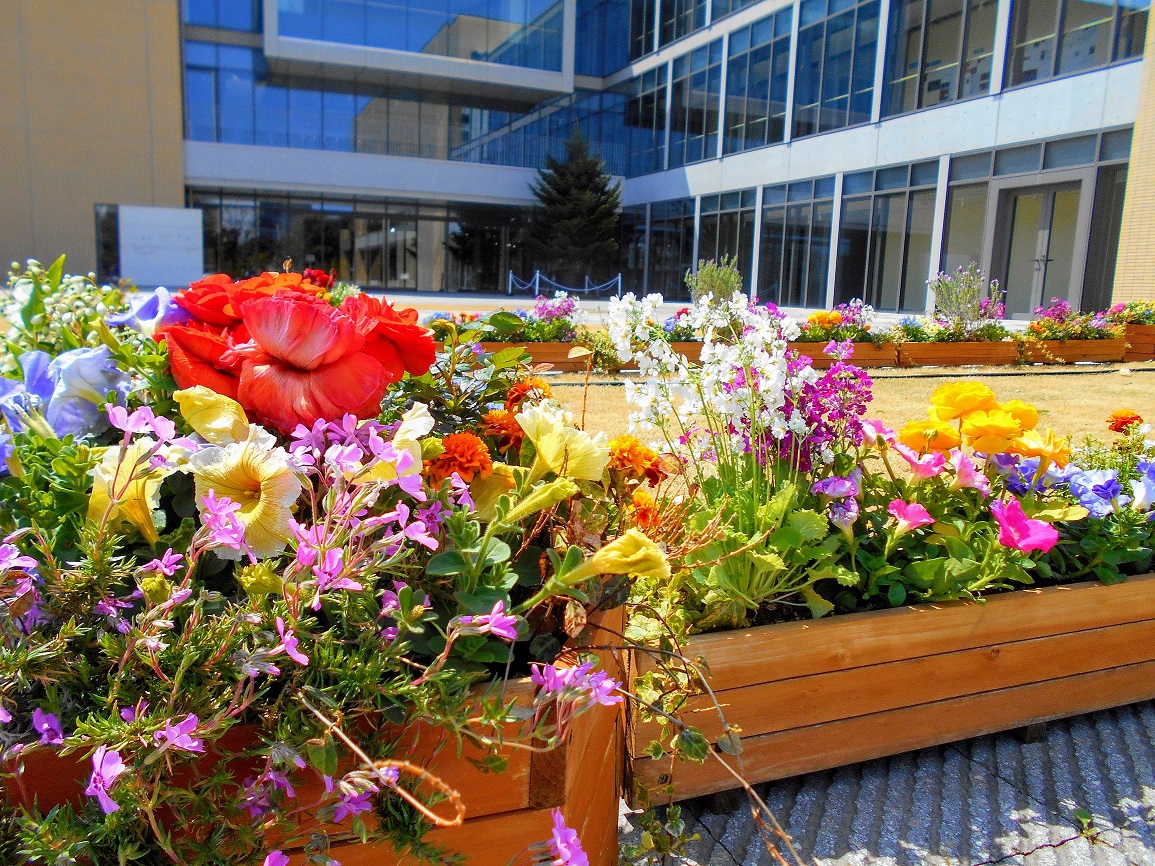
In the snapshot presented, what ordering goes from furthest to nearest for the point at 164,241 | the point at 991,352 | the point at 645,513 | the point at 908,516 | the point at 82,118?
the point at 82,118, the point at 164,241, the point at 991,352, the point at 908,516, the point at 645,513

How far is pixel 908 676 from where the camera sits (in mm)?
2051

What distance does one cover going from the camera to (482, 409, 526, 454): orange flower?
5.09ft

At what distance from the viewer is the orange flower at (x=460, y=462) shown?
125cm

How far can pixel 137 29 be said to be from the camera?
2595 cm

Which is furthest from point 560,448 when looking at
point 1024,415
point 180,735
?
point 1024,415

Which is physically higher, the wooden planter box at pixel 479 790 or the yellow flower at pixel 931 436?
the yellow flower at pixel 931 436

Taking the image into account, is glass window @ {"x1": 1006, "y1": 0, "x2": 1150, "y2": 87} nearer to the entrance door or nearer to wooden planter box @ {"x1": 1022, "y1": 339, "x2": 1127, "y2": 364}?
the entrance door

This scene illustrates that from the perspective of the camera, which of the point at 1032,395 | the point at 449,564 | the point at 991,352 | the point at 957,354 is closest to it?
the point at 449,564

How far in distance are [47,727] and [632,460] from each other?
38.3 inches

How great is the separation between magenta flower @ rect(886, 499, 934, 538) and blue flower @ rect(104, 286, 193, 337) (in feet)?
5.23

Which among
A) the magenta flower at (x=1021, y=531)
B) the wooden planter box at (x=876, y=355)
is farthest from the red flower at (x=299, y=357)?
the wooden planter box at (x=876, y=355)

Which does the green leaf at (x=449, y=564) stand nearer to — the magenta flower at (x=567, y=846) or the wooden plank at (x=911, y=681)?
Result: the magenta flower at (x=567, y=846)

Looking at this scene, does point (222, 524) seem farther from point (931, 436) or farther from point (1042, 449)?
point (1042, 449)

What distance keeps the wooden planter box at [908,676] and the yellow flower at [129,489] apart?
1116 mm
